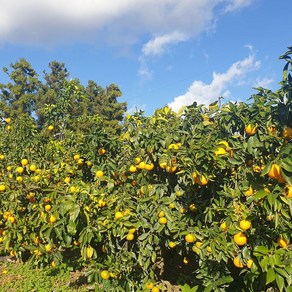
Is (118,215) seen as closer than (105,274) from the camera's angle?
Yes

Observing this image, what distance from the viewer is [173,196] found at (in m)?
3.07

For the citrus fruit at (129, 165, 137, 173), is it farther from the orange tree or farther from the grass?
the grass

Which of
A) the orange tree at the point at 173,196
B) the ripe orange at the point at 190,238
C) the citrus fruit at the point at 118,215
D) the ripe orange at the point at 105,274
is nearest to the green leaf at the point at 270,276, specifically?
the orange tree at the point at 173,196

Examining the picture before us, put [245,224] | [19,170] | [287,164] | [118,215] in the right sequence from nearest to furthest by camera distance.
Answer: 1. [287,164]
2. [245,224]
3. [118,215]
4. [19,170]

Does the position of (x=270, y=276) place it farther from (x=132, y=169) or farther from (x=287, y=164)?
(x=132, y=169)

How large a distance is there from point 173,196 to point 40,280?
2597 mm

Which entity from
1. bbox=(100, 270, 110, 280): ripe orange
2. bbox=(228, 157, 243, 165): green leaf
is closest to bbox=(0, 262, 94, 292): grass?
bbox=(100, 270, 110, 280): ripe orange

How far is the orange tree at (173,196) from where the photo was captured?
225 centimetres

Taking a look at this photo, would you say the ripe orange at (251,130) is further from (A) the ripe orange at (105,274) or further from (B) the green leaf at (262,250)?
(A) the ripe orange at (105,274)

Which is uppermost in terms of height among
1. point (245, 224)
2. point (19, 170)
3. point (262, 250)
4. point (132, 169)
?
point (19, 170)

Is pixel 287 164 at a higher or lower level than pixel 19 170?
lower

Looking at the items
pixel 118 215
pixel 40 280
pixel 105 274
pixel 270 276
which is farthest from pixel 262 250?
pixel 40 280

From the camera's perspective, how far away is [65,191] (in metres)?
3.55

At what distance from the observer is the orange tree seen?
2248 mm
